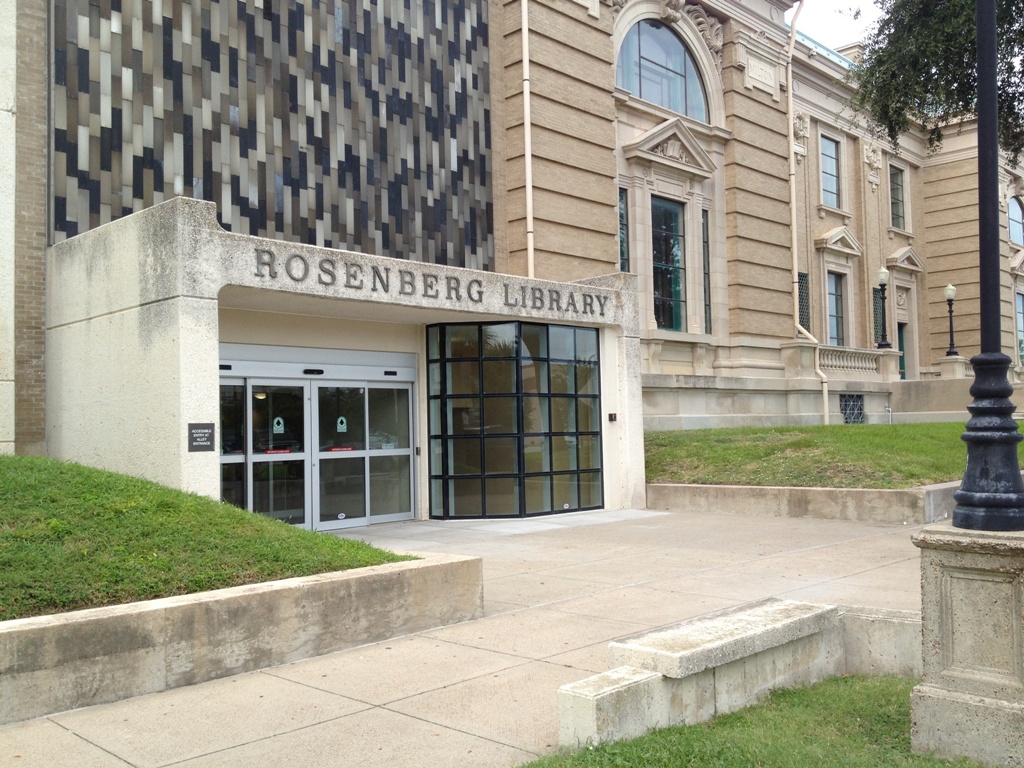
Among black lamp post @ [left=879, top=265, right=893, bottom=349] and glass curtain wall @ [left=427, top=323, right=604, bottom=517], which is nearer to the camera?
glass curtain wall @ [left=427, top=323, right=604, bottom=517]

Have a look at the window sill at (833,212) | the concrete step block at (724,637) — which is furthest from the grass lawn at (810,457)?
the window sill at (833,212)

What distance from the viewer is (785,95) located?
28.4 meters

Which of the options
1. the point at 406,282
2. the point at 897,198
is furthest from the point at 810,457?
the point at 897,198

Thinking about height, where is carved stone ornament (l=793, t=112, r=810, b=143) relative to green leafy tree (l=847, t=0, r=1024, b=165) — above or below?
above

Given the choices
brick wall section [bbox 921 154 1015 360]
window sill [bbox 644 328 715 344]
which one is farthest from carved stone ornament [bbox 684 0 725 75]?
brick wall section [bbox 921 154 1015 360]

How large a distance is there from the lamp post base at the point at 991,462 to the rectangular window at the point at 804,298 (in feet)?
81.9

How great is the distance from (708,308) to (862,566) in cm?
1598

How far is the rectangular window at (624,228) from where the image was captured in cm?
2347

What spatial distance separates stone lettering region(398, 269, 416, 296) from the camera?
1307 cm

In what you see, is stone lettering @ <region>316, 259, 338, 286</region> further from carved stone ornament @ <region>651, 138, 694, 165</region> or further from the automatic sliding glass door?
carved stone ornament @ <region>651, 138, 694, 165</region>

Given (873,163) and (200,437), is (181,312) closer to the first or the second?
(200,437)

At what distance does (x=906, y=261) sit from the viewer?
119ft

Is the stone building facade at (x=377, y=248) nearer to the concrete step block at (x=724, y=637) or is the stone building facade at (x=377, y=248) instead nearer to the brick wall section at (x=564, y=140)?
the brick wall section at (x=564, y=140)

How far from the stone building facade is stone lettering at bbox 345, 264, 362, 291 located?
53 millimetres
